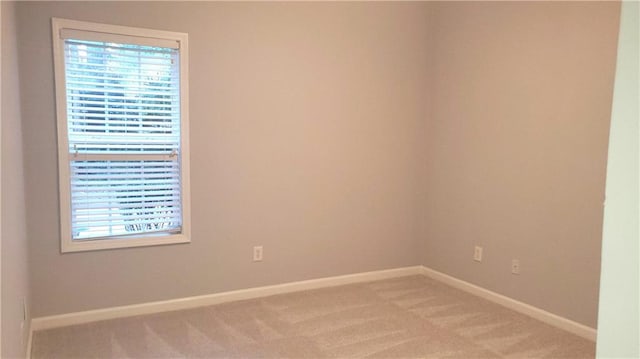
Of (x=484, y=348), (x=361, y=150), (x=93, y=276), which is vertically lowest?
(x=484, y=348)

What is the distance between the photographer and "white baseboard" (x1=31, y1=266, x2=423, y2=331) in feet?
9.53

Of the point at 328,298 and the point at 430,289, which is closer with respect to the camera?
the point at 328,298

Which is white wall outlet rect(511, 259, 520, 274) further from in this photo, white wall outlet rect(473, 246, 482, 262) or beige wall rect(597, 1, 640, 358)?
beige wall rect(597, 1, 640, 358)

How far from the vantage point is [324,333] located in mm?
2883

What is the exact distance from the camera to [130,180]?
302 cm

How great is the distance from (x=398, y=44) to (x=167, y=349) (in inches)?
118

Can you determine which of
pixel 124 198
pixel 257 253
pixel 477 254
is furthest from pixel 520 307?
pixel 124 198

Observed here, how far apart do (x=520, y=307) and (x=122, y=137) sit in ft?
10.2

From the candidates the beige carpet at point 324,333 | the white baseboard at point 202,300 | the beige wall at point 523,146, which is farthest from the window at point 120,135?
the beige wall at point 523,146

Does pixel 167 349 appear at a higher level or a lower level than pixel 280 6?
lower

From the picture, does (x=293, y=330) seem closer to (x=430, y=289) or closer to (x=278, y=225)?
(x=278, y=225)

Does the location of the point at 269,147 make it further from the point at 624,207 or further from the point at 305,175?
the point at 624,207

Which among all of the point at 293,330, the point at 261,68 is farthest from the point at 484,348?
the point at 261,68

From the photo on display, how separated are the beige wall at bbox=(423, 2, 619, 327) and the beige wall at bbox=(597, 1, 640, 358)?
2488 mm
